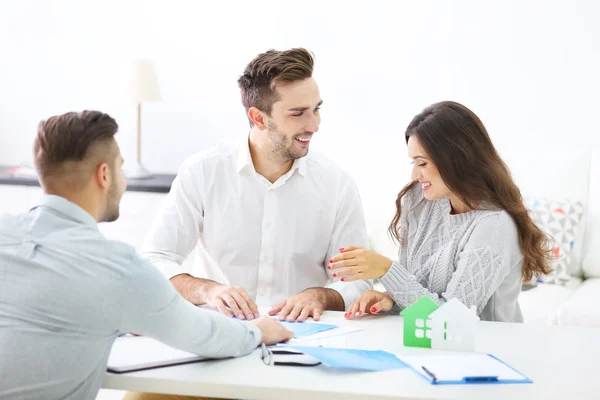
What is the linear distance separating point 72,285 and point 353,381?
54 cm

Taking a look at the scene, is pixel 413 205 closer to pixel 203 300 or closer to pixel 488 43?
pixel 203 300

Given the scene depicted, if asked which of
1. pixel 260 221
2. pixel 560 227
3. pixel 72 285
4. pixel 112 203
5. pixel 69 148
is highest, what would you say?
pixel 69 148

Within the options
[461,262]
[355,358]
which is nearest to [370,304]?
[461,262]

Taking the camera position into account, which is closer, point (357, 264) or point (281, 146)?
point (357, 264)

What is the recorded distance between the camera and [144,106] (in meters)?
4.36

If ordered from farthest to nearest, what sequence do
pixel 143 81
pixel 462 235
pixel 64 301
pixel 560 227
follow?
pixel 143 81
pixel 560 227
pixel 462 235
pixel 64 301

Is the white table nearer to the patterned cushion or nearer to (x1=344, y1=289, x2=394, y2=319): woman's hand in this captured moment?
(x1=344, y1=289, x2=394, y2=319): woman's hand

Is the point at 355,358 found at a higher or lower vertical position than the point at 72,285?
lower

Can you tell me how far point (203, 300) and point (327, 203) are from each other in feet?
1.96

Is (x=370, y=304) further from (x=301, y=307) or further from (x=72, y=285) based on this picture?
(x=72, y=285)

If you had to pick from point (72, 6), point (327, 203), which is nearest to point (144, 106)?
point (72, 6)

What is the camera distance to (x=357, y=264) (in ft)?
6.39

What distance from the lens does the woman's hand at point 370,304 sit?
1.99 meters

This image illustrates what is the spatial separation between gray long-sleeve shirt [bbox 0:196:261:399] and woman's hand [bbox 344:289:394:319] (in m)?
0.65
